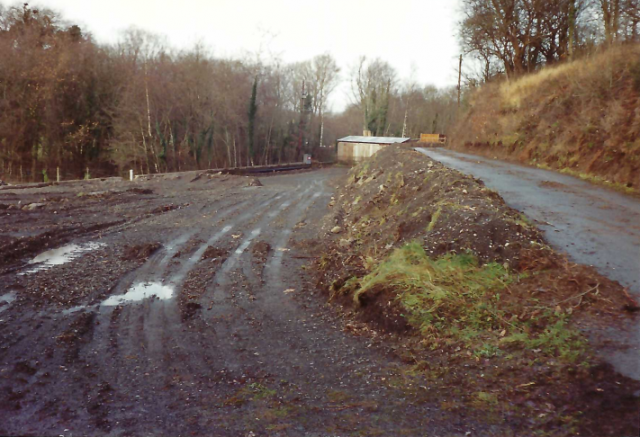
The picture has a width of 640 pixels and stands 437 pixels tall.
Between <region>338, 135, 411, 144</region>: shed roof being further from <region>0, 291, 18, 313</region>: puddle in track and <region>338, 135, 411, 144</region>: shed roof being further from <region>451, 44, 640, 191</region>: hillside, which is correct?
<region>0, 291, 18, 313</region>: puddle in track

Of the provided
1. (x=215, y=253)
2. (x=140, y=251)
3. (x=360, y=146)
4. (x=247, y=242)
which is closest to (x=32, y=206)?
(x=140, y=251)

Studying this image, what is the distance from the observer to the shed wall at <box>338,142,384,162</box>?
162 ft

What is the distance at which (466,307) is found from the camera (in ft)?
23.0

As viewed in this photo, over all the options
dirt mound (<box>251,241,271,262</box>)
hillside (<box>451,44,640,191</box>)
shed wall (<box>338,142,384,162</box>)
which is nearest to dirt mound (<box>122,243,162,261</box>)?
dirt mound (<box>251,241,271,262</box>)

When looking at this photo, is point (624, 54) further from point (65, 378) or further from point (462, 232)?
point (65, 378)

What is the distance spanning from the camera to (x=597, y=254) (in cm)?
832

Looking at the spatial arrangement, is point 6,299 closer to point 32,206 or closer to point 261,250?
point 261,250

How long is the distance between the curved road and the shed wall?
33.0 meters

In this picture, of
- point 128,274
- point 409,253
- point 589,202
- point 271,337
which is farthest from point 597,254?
point 128,274

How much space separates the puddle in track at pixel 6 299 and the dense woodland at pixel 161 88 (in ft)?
76.4

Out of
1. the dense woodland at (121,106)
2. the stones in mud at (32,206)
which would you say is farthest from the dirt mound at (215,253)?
the dense woodland at (121,106)

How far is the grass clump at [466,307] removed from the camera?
5.95 m

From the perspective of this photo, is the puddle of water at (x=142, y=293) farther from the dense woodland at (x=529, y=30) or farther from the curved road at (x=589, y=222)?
the dense woodland at (x=529, y=30)

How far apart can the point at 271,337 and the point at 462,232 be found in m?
4.00
